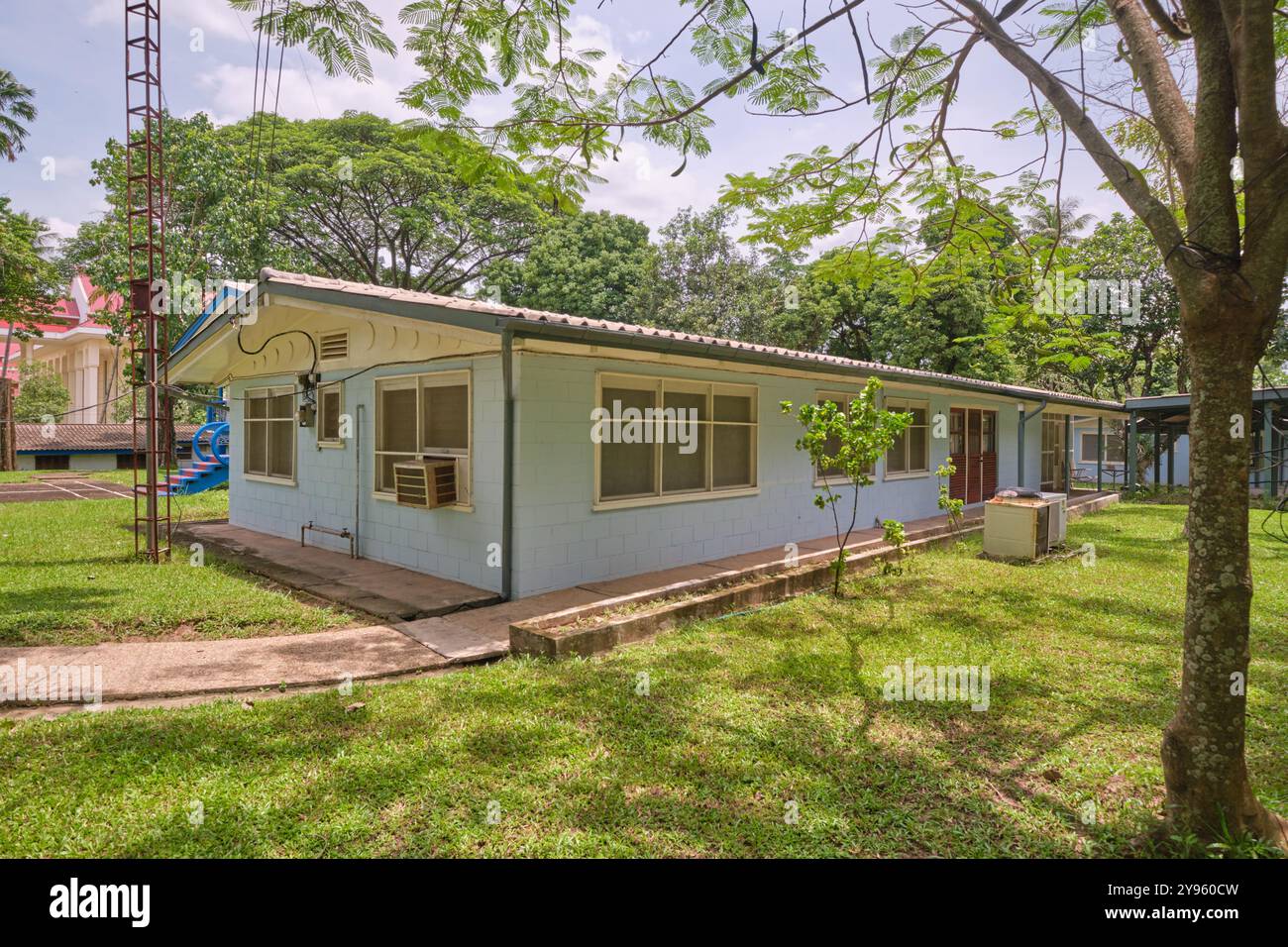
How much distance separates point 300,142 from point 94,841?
25700 millimetres

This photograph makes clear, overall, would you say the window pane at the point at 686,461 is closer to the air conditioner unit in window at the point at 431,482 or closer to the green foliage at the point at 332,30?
the air conditioner unit in window at the point at 431,482

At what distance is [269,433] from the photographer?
1048 cm

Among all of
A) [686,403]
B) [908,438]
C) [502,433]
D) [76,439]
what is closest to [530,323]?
[502,433]

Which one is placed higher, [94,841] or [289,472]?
[289,472]

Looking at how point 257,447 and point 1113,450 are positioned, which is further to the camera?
point 1113,450

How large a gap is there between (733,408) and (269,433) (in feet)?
23.2

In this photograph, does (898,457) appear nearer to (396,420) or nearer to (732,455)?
(732,455)

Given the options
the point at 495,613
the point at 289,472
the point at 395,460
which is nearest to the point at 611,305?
the point at 289,472

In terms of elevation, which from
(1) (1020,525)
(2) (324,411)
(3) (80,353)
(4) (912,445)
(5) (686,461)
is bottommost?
(1) (1020,525)

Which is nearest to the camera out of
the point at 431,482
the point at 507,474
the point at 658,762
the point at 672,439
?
the point at 658,762

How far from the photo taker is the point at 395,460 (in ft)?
25.9

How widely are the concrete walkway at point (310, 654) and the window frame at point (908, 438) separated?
6.19m
